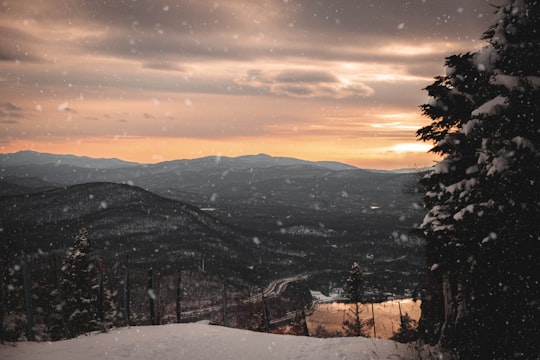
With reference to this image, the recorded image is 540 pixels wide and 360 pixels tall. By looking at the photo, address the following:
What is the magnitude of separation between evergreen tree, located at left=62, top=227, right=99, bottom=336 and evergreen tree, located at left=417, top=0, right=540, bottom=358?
85.4ft

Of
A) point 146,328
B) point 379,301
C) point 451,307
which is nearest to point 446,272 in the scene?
point 451,307

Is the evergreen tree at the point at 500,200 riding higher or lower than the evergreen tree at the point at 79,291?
higher

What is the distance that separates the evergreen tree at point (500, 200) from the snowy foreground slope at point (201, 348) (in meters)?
2.70

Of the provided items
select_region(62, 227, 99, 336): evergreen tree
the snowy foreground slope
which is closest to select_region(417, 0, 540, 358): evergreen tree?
the snowy foreground slope

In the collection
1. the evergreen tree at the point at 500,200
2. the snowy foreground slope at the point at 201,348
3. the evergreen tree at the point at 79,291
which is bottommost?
the evergreen tree at the point at 79,291

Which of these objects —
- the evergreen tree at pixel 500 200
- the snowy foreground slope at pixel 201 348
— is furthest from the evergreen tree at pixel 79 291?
the evergreen tree at pixel 500 200

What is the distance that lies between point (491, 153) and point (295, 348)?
10512mm

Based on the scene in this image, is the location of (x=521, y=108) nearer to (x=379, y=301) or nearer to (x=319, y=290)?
(x=379, y=301)

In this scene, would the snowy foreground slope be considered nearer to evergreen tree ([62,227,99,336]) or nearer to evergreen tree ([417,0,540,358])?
evergreen tree ([417,0,540,358])

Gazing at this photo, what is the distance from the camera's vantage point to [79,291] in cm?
2895

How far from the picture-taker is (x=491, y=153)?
9180mm

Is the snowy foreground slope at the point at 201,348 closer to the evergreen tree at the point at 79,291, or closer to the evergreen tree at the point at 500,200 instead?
the evergreen tree at the point at 500,200

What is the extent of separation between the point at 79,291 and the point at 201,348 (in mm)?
17726

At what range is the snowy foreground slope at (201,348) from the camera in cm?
1294
